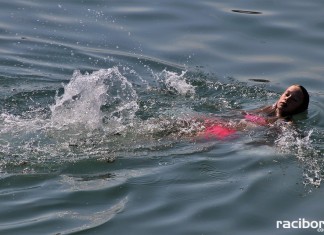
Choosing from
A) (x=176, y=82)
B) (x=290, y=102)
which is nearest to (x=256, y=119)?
(x=290, y=102)

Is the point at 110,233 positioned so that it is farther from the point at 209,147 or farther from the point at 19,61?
the point at 19,61

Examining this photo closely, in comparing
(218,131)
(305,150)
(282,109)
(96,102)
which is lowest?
(305,150)

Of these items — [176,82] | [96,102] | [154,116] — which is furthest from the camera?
[176,82]

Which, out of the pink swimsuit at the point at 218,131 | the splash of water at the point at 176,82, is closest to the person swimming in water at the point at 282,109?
the pink swimsuit at the point at 218,131

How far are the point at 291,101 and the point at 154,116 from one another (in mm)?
1780

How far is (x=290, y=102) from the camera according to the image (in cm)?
1098

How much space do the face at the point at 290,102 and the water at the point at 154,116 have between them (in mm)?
257

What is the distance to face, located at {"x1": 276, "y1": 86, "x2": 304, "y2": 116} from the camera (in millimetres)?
10984

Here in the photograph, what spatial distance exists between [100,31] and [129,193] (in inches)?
218

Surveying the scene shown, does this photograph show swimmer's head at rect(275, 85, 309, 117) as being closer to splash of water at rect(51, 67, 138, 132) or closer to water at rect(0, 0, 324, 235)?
water at rect(0, 0, 324, 235)

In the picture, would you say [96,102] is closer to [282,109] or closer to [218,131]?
[218,131]

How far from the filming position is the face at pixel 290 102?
11.0 metres

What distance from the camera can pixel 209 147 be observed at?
9758 millimetres

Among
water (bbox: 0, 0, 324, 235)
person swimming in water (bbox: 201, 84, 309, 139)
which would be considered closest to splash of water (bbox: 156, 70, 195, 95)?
water (bbox: 0, 0, 324, 235)
